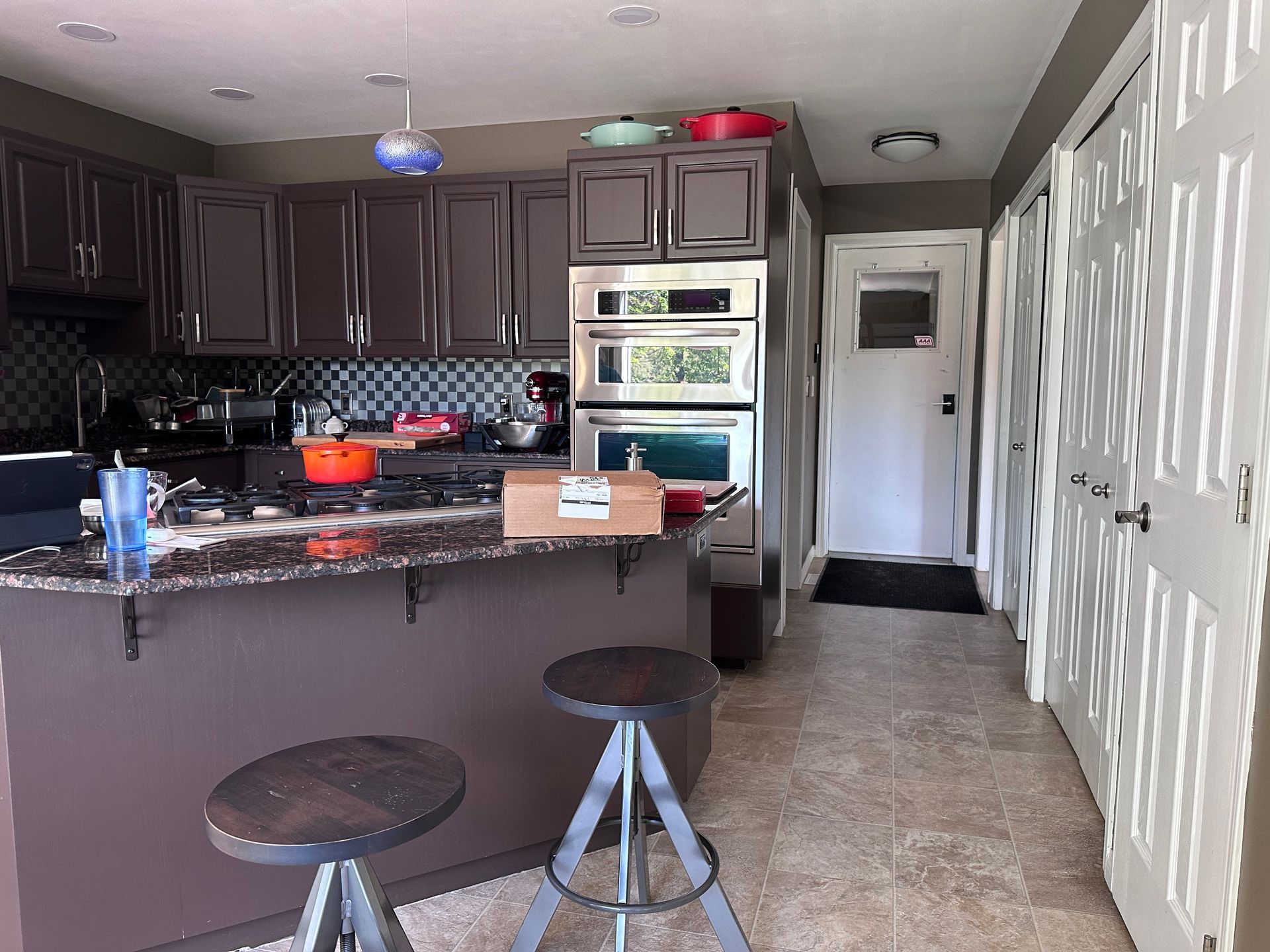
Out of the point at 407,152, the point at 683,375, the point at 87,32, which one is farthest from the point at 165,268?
the point at 683,375

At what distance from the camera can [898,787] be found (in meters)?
2.81

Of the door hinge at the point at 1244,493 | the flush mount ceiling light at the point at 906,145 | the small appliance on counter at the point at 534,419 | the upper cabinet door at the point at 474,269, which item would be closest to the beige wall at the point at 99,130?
the upper cabinet door at the point at 474,269

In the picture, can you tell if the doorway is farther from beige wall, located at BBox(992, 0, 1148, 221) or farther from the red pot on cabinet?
the red pot on cabinet

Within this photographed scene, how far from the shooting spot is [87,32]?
3.45 m

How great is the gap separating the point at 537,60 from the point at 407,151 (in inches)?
51.5

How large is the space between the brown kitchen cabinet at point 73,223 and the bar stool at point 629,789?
340cm

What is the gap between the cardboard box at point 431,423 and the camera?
4.79m

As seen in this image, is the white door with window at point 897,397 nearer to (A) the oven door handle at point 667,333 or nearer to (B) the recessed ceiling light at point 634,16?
(A) the oven door handle at point 667,333

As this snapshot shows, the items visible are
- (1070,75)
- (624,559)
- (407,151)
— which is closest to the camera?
(624,559)

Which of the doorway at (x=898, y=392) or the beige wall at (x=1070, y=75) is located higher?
the beige wall at (x=1070, y=75)

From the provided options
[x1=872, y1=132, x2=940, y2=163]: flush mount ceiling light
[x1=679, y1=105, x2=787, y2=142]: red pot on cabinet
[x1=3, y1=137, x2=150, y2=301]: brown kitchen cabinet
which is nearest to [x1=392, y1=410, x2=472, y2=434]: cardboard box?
[x1=3, y1=137, x2=150, y2=301]: brown kitchen cabinet

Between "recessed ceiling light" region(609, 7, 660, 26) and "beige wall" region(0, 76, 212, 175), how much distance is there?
271 centimetres

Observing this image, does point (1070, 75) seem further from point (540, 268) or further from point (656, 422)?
point (540, 268)

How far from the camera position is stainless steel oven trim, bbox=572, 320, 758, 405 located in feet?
12.4
